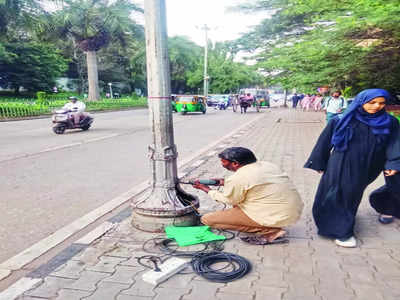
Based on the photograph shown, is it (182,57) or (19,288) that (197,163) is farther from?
(182,57)

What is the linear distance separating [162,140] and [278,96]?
1851 inches

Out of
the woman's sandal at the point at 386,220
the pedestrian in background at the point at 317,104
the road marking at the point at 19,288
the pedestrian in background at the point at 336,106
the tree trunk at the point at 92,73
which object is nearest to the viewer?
the road marking at the point at 19,288

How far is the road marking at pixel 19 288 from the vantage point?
104 inches

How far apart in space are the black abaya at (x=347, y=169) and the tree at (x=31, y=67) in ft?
122

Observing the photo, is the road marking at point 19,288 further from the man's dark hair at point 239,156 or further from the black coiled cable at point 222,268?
the man's dark hair at point 239,156

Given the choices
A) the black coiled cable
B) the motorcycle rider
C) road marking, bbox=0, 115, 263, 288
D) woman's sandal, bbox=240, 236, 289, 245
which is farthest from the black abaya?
the motorcycle rider

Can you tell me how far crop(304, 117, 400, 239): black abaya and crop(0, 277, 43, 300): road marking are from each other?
2.64m

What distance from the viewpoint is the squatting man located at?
3.36 metres

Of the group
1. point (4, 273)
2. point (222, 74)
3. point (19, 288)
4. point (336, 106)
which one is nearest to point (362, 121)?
point (19, 288)

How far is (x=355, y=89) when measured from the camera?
61.5 ft

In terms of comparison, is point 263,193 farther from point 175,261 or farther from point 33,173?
point 33,173

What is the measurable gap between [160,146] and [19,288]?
175 centimetres

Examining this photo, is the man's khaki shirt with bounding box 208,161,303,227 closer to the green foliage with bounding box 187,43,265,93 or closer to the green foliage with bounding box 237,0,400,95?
the green foliage with bounding box 237,0,400,95

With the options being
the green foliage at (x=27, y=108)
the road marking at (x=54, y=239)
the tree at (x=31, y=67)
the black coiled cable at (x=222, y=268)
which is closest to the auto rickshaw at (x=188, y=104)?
the green foliage at (x=27, y=108)
